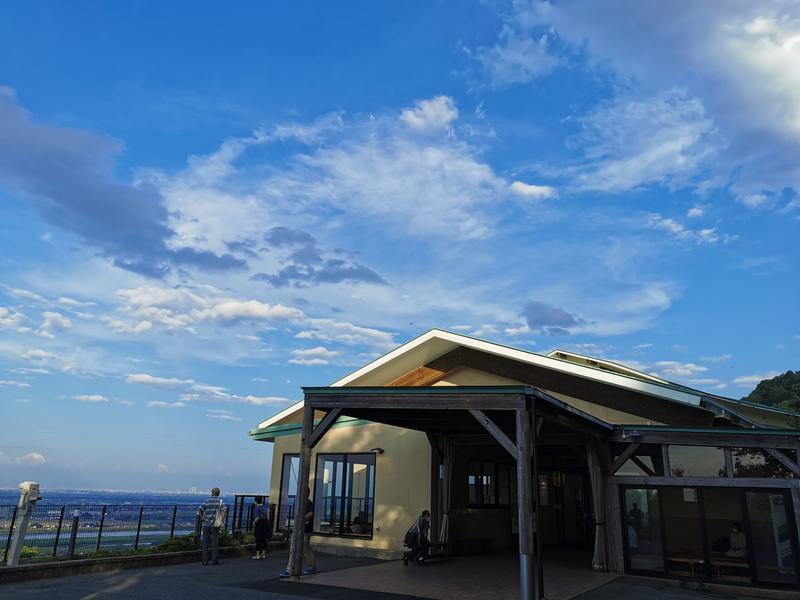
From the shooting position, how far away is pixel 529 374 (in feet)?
49.0

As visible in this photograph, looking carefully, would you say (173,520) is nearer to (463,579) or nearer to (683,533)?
(463,579)

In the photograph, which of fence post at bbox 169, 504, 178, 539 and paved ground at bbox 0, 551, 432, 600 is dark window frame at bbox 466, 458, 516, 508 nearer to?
paved ground at bbox 0, 551, 432, 600

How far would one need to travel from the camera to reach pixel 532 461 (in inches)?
361

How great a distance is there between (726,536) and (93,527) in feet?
40.1

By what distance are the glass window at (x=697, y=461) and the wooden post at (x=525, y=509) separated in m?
4.54

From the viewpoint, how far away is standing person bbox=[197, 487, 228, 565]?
1234cm

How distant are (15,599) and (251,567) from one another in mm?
4913

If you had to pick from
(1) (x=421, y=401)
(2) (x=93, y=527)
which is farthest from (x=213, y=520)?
(1) (x=421, y=401)

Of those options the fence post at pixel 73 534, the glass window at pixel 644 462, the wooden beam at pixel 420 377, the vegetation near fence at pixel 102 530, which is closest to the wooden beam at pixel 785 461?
the glass window at pixel 644 462

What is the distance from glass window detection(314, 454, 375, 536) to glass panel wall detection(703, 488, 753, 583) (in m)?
7.64

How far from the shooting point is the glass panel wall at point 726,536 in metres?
11.1

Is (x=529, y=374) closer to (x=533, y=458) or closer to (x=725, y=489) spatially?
(x=725, y=489)

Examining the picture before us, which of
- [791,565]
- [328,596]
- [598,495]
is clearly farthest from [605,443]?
[328,596]

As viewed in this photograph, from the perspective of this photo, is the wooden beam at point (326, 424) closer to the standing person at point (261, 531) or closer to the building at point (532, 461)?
the building at point (532, 461)
